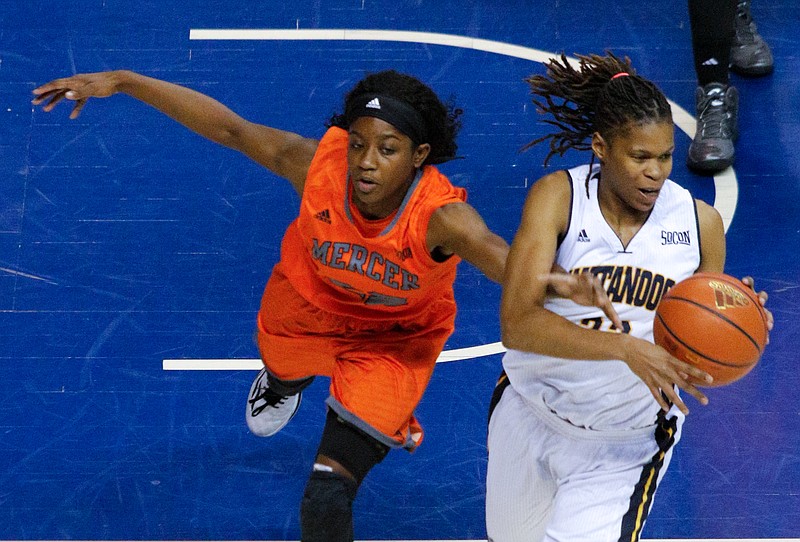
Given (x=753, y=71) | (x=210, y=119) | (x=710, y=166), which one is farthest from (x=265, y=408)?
(x=753, y=71)

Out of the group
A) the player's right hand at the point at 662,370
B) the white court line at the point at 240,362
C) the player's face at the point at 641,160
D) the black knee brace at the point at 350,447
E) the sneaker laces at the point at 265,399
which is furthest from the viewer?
the white court line at the point at 240,362

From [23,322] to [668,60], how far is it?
3.91 meters

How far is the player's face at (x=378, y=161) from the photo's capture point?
4320mm

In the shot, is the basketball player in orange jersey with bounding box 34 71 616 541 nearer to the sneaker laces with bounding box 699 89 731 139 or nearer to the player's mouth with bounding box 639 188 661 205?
the player's mouth with bounding box 639 188 661 205

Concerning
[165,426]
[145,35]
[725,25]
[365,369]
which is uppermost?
[725,25]

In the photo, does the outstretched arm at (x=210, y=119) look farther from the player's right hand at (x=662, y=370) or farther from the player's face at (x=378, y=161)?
the player's right hand at (x=662, y=370)

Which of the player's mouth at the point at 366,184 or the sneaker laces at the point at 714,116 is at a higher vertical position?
the player's mouth at the point at 366,184

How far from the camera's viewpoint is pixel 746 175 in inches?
257

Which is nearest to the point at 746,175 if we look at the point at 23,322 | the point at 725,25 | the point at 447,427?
the point at 725,25

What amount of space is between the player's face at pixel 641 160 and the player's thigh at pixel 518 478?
2.79ft

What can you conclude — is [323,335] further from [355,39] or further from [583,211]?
[355,39]

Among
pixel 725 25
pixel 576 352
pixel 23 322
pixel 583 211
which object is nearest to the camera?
pixel 576 352

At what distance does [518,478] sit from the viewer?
13.8 feet

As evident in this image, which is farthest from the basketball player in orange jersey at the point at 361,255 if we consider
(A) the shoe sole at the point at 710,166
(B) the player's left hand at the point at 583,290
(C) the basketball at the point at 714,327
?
(A) the shoe sole at the point at 710,166
